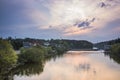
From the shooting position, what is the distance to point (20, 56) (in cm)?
6488

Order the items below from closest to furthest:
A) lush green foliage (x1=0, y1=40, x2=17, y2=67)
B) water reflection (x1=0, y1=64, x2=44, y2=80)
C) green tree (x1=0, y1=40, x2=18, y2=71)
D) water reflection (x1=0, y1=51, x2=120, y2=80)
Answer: water reflection (x1=0, y1=64, x2=44, y2=80)
water reflection (x1=0, y1=51, x2=120, y2=80)
green tree (x1=0, y1=40, x2=18, y2=71)
lush green foliage (x1=0, y1=40, x2=17, y2=67)

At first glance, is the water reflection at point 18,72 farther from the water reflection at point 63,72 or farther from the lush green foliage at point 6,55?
the lush green foliage at point 6,55

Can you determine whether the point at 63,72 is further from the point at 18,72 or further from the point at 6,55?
the point at 6,55

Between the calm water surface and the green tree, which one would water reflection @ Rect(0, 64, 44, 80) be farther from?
the green tree

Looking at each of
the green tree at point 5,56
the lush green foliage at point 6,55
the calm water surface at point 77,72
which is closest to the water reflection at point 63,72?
the calm water surface at point 77,72

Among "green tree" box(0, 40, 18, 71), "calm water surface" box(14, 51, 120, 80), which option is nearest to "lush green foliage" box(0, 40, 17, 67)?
"green tree" box(0, 40, 18, 71)

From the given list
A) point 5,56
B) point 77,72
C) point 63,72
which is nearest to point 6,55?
point 5,56

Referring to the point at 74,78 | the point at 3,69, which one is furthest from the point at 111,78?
the point at 3,69

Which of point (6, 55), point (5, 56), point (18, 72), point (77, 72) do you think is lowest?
point (77, 72)

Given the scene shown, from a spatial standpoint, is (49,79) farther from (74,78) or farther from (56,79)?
(74,78)

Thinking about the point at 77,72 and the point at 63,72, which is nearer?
the point at 63,72

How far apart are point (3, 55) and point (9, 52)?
3.72 metres

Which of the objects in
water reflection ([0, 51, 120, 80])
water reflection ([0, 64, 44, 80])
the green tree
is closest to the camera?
water reflection ([0, 64, 44, 80])

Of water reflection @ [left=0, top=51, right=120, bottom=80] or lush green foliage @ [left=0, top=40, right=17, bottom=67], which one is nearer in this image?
water reflection @ [left=0, top=51, right=120, bottom=80]
